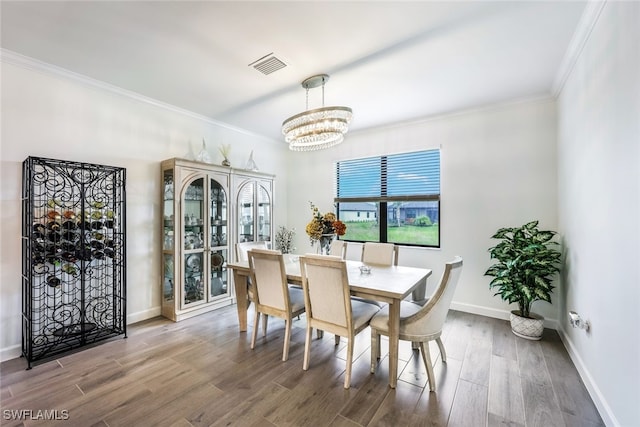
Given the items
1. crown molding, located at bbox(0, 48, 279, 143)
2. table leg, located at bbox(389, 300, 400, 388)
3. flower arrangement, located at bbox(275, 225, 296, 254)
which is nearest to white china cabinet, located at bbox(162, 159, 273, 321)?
crown molding, located at bbox(0, 48, 279, 143)

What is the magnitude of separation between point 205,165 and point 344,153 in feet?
7.81

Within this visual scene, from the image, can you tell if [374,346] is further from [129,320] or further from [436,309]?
[129,320]

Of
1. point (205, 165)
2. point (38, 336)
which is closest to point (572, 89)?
point (205, 165)

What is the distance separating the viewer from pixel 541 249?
2.88 meters

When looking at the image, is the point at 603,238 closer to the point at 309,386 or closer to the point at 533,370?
the point at 533,370

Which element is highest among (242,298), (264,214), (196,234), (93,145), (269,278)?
(93,145)

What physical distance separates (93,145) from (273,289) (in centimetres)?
261

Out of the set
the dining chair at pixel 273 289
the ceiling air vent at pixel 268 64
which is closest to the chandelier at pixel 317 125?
the ceiling air vent at pixel 268 64

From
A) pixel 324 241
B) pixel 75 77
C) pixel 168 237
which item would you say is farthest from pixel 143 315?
pixel 75 77

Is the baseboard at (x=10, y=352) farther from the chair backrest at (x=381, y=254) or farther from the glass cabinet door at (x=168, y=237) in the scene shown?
the chair backrest at (x=381, y=254)

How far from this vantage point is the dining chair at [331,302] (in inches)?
83.0

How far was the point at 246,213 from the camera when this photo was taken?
4414mm

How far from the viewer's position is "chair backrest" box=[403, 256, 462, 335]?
79.4 inches

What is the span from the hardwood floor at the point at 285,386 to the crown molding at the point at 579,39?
274 centimetres
